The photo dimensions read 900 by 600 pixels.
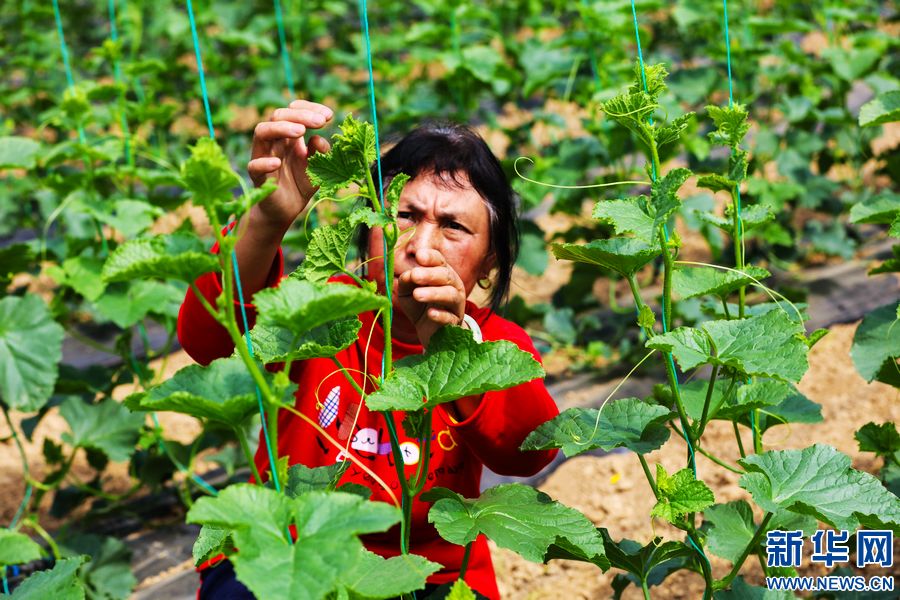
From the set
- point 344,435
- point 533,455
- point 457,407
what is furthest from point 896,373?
point 344,435

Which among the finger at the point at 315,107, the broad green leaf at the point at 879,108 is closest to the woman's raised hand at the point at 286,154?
the finger at the point at 315,107

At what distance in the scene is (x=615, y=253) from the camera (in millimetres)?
1243

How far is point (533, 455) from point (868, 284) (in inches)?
90.6

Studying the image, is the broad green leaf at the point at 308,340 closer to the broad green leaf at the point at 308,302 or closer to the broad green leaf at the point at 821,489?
the broad green leaf at the point at 308,302

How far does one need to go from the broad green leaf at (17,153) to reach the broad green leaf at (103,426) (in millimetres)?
538

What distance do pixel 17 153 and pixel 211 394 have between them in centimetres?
158

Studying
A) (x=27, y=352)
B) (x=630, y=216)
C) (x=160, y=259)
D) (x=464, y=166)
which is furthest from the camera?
(x=27, y=352)

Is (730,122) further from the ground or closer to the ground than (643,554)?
further from the ground

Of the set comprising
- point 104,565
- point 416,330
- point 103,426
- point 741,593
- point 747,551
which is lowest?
point 104,565

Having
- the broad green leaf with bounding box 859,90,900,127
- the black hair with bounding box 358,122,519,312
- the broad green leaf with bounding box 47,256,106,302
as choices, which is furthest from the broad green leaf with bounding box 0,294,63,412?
the broad green leaf with bounding box 859,90,900,127

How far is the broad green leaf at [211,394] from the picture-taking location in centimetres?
99

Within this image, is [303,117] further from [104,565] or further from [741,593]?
[104,565]

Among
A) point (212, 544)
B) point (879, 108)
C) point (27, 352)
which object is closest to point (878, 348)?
point (879, 108)

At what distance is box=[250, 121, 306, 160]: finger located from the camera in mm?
1272
